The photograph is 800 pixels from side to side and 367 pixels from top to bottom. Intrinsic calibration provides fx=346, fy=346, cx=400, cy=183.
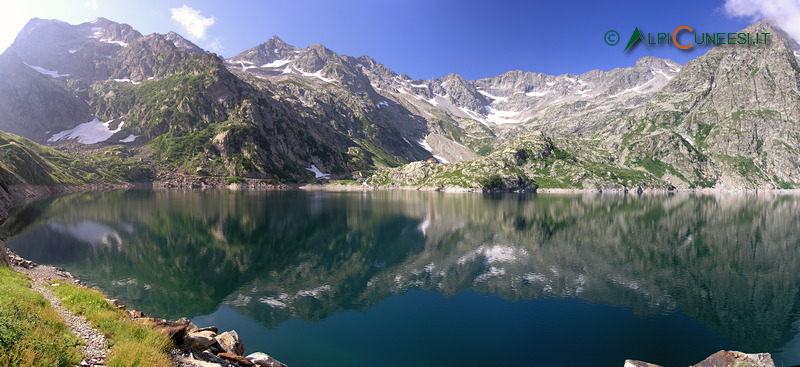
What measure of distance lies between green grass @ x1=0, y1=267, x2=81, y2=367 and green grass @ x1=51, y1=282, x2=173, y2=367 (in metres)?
1.28

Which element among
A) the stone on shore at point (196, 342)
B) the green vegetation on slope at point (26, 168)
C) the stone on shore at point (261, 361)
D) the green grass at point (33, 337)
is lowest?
the stone on shore at point (261, 361)

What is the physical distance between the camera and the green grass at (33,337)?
10227 mm

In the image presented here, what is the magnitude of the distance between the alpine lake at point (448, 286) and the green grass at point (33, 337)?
13.4m

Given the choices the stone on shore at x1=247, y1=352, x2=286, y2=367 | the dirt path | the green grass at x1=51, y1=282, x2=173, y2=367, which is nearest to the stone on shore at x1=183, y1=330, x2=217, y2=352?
the green grass at x1=51, y1=282, x2=173, y2=367

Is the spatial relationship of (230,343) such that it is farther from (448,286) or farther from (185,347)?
(448,286)

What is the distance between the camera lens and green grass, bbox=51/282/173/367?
40.7 feet

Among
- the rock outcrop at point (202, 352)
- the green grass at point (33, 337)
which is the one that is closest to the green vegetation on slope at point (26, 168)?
the green grass at point (33, 337)

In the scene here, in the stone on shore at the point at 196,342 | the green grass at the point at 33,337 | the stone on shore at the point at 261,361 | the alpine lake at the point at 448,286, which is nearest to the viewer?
the green grass at the point at 33,337

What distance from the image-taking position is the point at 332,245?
61.6 metres

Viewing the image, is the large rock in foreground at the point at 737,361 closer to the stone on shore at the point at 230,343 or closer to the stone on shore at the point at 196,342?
the stone on shore at the point at 230,343

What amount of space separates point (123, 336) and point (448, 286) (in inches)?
1317

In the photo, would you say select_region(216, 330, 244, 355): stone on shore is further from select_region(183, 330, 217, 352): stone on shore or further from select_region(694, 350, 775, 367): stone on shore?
select_region(694, 350, 775, 367): stone on shore

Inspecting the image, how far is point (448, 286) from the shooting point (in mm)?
42594

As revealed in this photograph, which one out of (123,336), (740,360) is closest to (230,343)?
(123,336)
